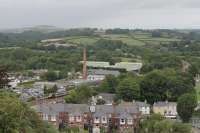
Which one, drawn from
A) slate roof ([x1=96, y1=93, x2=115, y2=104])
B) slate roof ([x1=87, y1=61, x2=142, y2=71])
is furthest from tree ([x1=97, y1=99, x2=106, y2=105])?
slate roof ([x1=87, y1=61, x2=142, y2=71])

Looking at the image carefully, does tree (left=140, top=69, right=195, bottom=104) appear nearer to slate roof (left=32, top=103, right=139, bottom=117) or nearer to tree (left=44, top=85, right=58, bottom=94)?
slate roof (left=32, top=103, right=139, bottom=117)

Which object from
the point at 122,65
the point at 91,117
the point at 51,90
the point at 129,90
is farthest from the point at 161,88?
the point at 122,65

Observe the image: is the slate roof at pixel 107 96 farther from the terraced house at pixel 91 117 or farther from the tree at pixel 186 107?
the terraced house at pixel 91 117

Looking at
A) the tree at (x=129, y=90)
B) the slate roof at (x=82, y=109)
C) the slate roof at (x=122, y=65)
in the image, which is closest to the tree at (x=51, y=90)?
the tree at (x=129, y=90)

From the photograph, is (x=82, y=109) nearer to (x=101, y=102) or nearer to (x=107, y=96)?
(x=101, y=102)

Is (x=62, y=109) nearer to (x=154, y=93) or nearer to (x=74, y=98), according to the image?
(x=74, y=98)

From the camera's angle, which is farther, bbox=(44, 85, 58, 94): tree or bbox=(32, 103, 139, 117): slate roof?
bbox=(44, 85, 58, 94): tree
